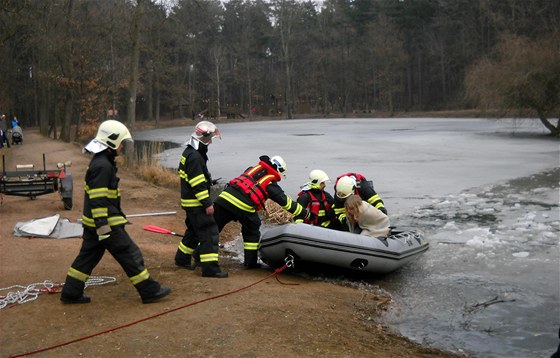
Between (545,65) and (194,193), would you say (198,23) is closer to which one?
(545,65)

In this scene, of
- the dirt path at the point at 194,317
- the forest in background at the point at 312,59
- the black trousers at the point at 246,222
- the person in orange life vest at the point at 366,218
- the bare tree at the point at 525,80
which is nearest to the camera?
the dirt path at the point at 194,317

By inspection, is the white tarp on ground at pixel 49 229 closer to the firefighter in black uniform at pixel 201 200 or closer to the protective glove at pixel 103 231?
the firefighter in black uniform at pixel 201 200

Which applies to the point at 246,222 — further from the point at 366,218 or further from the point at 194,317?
the point at 194,317

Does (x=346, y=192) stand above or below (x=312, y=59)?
below

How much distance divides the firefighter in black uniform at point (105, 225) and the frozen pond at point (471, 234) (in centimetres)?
262

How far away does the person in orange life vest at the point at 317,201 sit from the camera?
28.3ft

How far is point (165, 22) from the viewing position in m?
21.0

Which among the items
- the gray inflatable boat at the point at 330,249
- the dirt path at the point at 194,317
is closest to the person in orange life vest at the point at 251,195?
the gray inflatable boat at the point at 330,249

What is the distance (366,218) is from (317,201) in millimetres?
985

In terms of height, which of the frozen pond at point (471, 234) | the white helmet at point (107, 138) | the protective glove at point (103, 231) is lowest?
the frozen pond at point (471, 234)

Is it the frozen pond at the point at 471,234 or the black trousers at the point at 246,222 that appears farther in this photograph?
the black trousers at the point at 246,222

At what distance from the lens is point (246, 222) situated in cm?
744

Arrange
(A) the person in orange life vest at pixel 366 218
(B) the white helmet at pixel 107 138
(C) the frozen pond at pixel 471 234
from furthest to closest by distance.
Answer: (A) the person in orange life vest at pixel 366 218
(C) the frozen pond at pixel 471 234
(B) the white helmet at pixel 107 138

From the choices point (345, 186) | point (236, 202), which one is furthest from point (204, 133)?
point (345, 186)
